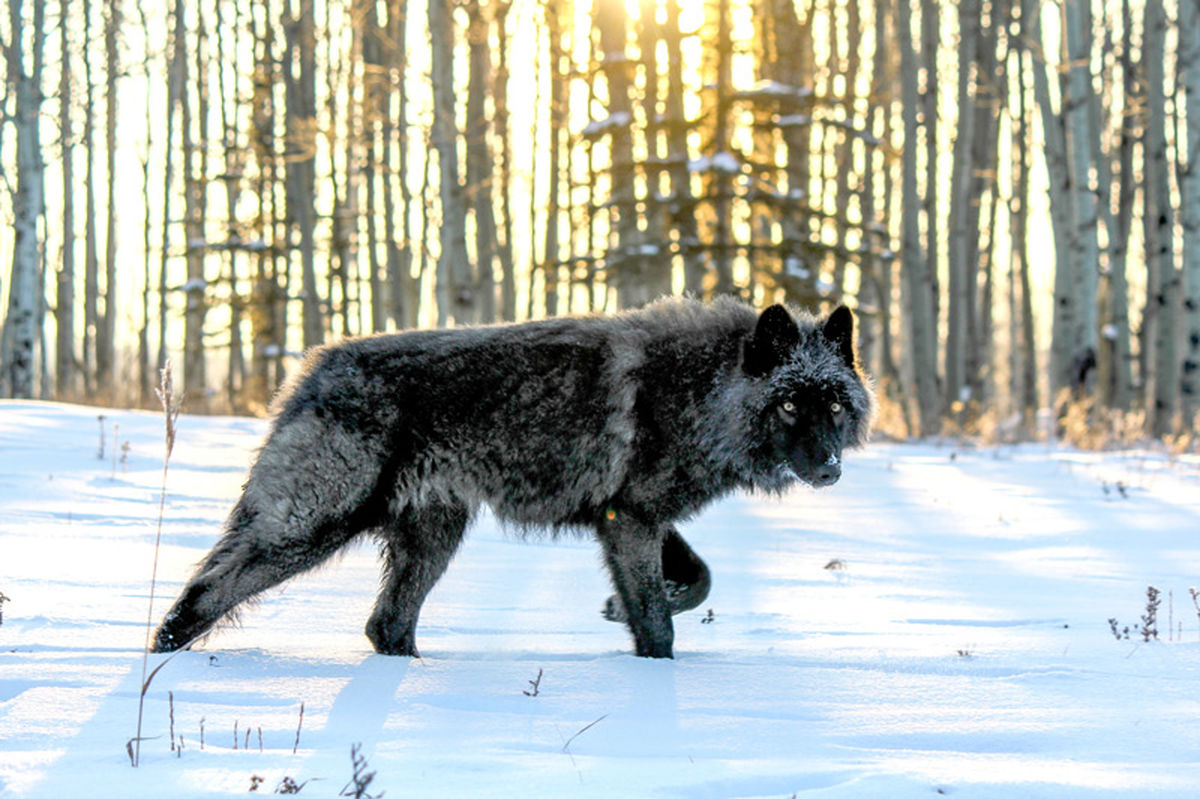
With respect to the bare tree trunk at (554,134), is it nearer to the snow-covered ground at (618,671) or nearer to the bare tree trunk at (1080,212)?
the bare tree trunk at (1080,212)

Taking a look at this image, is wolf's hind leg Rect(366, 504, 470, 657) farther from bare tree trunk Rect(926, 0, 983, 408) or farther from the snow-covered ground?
bare tree trunk Rect(926, 0, 983, 408)

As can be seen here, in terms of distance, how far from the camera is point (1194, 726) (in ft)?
11.1

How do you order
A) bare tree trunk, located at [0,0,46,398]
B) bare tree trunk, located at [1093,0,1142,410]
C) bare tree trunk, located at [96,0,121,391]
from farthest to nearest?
bare tree trunk, located at [96,0,121,391] → bare tree trunk, located at [1093,0,1142,410] → bare tree trunk, located at [0,0,46,398]

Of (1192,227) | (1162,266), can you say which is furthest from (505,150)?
(1192,227)

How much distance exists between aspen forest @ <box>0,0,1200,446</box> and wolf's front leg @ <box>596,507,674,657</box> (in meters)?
4.80

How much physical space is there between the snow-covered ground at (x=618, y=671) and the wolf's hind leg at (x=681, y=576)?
0.70ft

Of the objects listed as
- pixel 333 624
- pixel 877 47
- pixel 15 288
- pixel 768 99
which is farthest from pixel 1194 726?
pixel 877 47

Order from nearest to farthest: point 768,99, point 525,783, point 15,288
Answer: point 525,783
point 768,99
point 15,288

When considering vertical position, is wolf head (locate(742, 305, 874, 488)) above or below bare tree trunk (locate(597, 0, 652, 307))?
below

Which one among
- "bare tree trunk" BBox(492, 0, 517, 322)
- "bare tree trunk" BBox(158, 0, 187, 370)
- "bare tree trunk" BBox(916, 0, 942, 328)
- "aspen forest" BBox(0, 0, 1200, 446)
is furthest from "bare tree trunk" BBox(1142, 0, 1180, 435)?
"bare tree trunk" BBox(158, 0, 187, 370)

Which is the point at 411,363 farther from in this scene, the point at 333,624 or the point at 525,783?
the point at 525,783

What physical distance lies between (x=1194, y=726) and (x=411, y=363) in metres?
3.31

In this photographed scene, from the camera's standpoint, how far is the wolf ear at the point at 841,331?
543cm

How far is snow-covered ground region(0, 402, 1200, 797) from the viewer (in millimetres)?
2865
